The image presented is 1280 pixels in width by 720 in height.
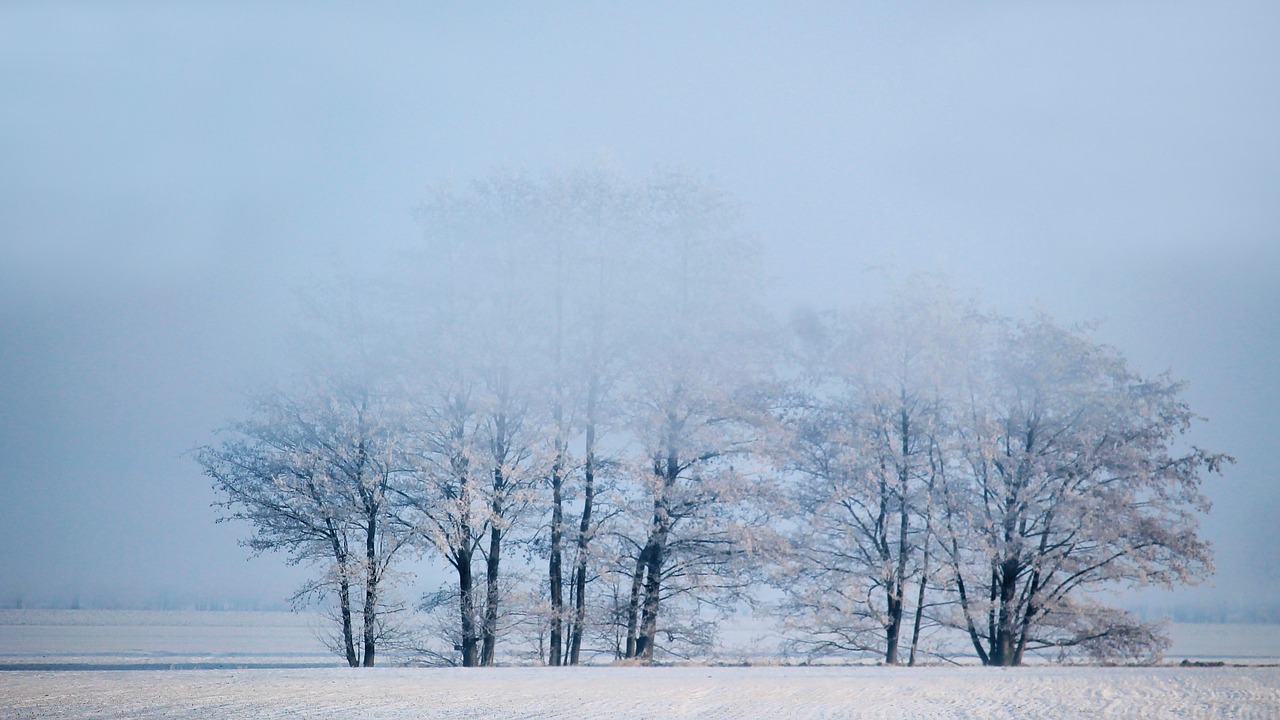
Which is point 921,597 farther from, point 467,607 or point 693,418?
point 467,607

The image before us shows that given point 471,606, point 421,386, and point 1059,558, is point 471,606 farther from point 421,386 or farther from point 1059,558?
point 1059,558

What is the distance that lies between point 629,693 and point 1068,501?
15.9 meters

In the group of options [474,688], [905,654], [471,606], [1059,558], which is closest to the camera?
[474,688]

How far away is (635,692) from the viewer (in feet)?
57.0

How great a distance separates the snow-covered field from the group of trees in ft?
12.1

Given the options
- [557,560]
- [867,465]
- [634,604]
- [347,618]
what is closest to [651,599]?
[634,604]

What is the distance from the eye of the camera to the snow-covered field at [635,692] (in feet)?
47.7

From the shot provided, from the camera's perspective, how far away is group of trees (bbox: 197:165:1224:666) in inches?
1009

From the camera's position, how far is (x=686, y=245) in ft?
90.8

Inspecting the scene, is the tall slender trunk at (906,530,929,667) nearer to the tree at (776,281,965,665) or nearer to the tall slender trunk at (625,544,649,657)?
the tree at (776,281,965,665)

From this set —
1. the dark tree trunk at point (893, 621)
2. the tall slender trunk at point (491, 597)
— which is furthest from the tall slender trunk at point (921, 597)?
the tall slender trunk at point (491, 597)

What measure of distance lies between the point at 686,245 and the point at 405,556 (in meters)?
11.3

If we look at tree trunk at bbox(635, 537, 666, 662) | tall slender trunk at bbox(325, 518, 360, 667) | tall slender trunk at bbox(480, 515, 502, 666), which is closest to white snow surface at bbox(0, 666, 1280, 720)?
tree trunk at bbox(635, 537, 666, 662)

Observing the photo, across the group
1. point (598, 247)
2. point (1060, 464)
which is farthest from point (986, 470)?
point (598, 247)
